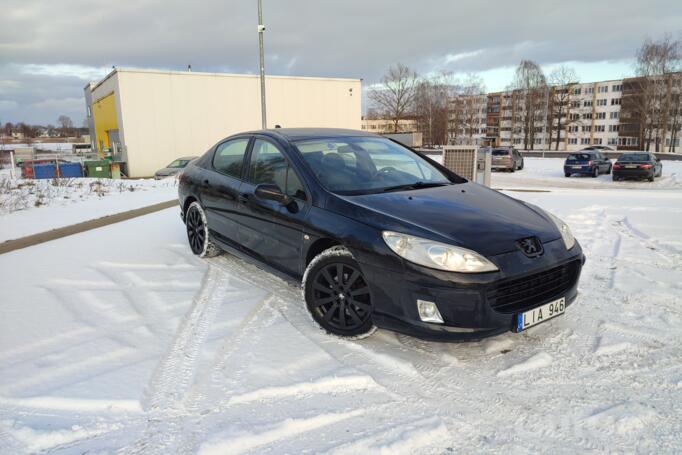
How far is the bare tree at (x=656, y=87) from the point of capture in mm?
51531

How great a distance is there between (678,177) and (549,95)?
52260 millimetres

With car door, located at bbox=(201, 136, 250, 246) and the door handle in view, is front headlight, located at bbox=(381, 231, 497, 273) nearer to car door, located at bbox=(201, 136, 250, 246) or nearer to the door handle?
the door handle

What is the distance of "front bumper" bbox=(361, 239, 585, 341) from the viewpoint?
274 centimetres

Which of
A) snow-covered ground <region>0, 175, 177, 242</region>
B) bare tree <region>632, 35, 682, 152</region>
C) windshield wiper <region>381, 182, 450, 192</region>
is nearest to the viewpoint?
windshield wiper <region>381, 182, 450, 192</region>

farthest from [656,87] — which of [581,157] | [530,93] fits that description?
[581,157]

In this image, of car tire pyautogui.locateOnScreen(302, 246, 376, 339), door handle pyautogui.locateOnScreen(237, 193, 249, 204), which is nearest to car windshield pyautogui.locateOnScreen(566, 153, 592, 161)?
door handle pyautogui.locateOnScreen(237, 193, 249, 204)

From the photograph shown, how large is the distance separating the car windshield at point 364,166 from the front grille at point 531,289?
1.29 metres

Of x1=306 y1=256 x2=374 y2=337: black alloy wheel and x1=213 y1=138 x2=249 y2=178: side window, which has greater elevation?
x1=213 y1=138 x2=249 y2=178: side window

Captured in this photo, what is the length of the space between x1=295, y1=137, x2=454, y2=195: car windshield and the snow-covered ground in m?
4.62

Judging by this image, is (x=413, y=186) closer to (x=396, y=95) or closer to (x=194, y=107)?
(x=194, y=107)

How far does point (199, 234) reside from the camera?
5426 mm

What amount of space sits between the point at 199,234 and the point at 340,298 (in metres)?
2.75

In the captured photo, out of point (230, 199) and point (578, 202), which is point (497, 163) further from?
point (230, 199)

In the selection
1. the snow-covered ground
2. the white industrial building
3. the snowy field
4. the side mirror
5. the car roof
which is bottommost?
the snowy field
